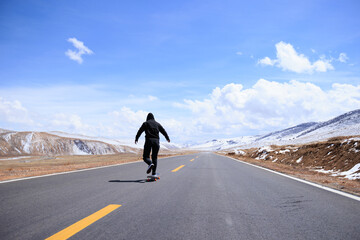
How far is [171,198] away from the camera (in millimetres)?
4926

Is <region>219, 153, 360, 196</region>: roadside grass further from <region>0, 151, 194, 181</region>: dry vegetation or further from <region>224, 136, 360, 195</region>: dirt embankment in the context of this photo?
<region>0, 151, 194, 181</region>: dry vegetation

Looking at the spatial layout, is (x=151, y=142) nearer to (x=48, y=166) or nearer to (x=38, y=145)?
(x=48, y=166)

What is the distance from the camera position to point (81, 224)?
10.3 ft

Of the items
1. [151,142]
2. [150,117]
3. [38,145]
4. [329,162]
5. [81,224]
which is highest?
[150,117]

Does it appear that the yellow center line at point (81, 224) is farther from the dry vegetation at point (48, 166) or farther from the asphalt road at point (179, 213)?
the dry vegetation at point (48, 166)

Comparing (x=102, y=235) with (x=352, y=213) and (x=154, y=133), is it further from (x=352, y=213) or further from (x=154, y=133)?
(x=154, y=133)

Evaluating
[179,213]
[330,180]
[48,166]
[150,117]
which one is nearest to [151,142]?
[150,117]

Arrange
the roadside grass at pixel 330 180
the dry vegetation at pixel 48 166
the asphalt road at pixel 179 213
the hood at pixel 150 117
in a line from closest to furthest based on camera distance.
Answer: the asphalt road at pixel 179 213 < the roadside grass at pixel 330 180 < the hood at pixel 150 117 < the dry vegetation at pixel 48 166

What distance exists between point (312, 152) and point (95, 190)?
16159 millimetres

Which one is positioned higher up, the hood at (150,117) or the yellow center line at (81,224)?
the hood at (150,117)

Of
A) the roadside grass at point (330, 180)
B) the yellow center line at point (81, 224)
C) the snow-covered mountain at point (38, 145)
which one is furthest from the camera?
the snow-covered mountain at point (38, 145)

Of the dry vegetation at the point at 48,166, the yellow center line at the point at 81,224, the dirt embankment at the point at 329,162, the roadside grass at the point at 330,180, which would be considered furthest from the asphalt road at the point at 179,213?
the dirt embankment at the point at 329,162

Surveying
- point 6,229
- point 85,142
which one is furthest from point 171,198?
point 85,142

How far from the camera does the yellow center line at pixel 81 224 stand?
8.91ft
